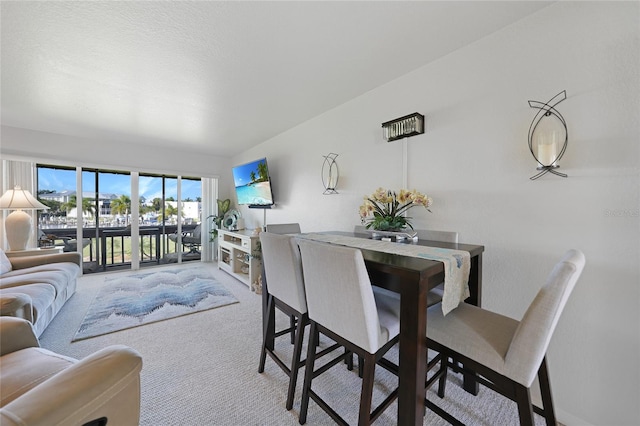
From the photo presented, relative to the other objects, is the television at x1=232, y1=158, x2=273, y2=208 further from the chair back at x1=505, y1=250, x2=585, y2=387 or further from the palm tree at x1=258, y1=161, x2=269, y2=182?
the chair back at x1=505, y1=250, x2=585, y2=387

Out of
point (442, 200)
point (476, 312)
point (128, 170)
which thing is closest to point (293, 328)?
point (476, 312)

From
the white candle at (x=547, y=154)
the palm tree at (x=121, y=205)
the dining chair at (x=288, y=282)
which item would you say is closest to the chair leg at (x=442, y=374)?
the dining chair at (x=288, y=282)

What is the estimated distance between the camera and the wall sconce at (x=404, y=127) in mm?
1898

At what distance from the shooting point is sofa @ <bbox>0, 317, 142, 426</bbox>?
582mm

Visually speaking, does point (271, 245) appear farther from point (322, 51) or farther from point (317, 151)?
point (317, 151)

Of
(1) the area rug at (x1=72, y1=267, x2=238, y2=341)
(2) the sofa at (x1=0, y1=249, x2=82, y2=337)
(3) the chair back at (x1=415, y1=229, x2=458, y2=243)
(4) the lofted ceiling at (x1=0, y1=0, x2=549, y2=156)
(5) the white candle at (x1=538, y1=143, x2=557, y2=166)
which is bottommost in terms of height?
(1) the area rug at (x1=72, y1=267, x2=238, y2=341)

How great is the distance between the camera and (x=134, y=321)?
245 cm

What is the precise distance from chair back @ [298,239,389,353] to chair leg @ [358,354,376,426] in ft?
0.20

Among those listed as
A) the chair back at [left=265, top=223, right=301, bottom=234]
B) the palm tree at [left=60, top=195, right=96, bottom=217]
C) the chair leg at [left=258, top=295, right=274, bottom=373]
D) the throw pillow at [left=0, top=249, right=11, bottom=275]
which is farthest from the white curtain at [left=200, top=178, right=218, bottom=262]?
the chair leg at [left=258, top=295, right=274, bottom=373]

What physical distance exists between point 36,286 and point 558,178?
13.1 feet

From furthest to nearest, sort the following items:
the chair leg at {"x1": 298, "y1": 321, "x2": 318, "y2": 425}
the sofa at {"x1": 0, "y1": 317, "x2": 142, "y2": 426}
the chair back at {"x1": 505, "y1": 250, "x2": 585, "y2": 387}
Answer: the chair leg at {"x1": 298, "y1": 321, "x2": 318, "y2": 425} → the chair back at {"x1": 505, "y1": 250, "x2": 585, "y2": 387} → the sofa at {"x1": 0, "y1": 317, "x2": 142, "y2": 426}

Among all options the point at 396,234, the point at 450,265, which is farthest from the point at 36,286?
the point at 450,265

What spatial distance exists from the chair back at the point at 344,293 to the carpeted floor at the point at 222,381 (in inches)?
25.5

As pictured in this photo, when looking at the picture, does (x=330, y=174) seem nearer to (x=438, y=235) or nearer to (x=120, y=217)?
(x=438, y=235)
